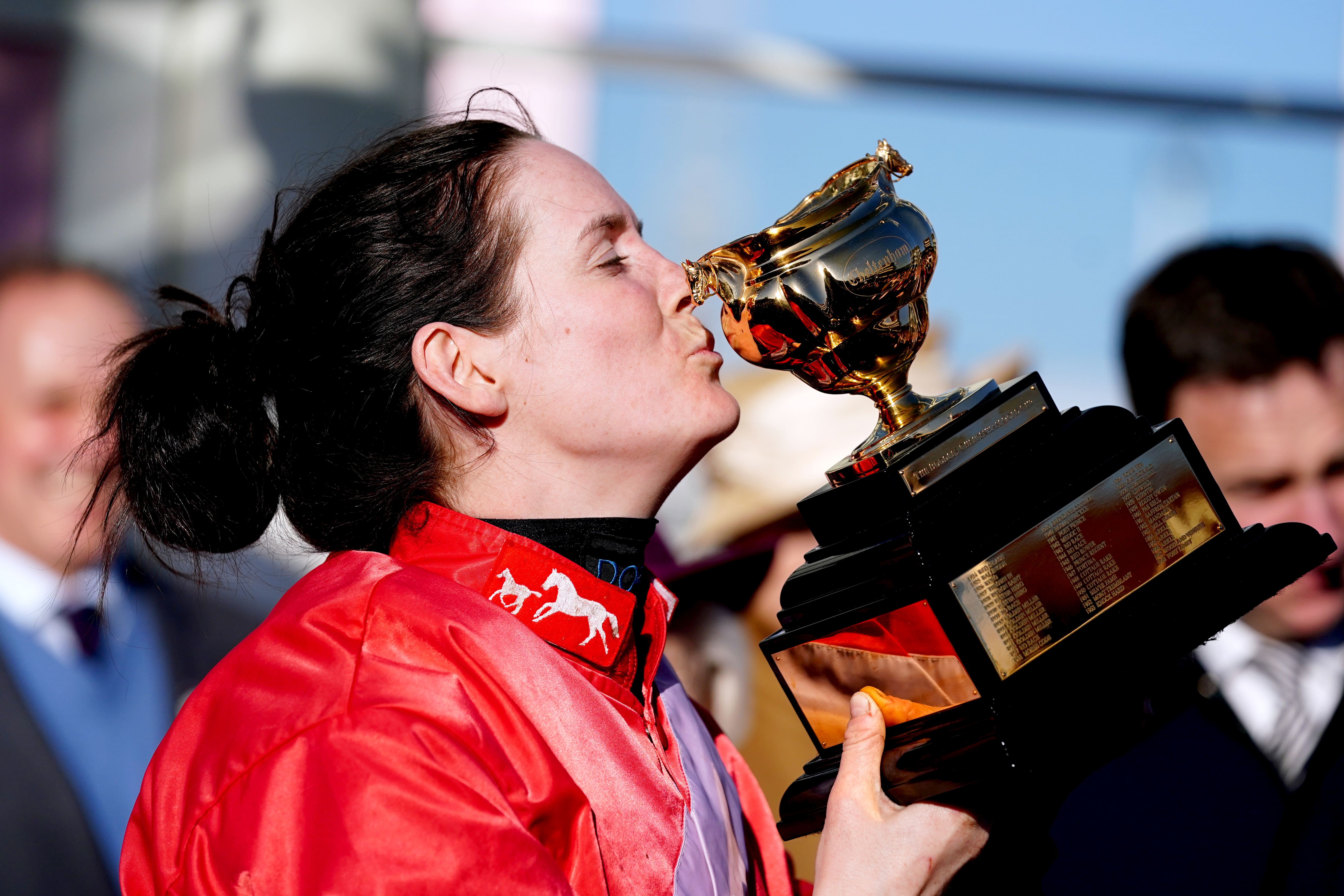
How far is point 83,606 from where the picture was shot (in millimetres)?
2969

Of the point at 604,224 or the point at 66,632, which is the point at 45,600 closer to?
the point at 66,632

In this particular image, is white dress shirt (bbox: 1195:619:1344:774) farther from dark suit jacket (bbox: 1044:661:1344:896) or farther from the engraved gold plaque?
the engraved gold plaque

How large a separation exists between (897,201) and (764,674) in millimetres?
1596

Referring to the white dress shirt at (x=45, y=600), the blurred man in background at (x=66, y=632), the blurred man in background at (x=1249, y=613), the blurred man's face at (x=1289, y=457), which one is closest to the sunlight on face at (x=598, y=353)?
the blurred man in background at (x=1249, y=613)

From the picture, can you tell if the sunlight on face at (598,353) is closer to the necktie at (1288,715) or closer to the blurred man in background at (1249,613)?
the blurred man in background at (1249,613)

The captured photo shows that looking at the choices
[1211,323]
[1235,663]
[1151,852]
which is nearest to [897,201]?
[1151,852]

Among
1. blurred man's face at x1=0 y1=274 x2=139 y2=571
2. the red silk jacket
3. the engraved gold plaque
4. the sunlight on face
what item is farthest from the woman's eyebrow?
blurred man's face at x1=0 y1=274 x2=139 y2=571

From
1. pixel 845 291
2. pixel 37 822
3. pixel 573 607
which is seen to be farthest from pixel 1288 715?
pixel 37 822

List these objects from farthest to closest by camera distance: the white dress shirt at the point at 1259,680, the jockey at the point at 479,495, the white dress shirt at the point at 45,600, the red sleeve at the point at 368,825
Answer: the white dress shirt at the point at 45,600
the white dress shirt at the point at 1259,680
the jockey at the point at 479,495
the red sleeve at the point at 368,825

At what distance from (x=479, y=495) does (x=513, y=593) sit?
189mm

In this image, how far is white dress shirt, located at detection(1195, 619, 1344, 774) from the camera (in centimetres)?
220

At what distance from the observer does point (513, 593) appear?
4.16 ft

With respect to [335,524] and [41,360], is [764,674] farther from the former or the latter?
[41,360]

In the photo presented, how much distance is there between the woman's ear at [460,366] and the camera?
1.37 meters
